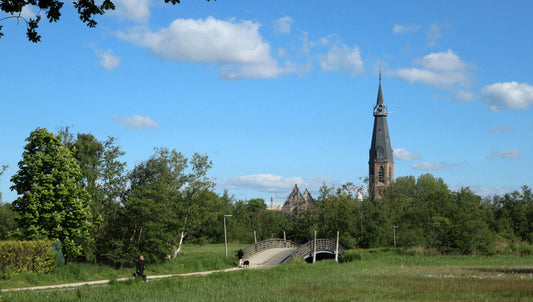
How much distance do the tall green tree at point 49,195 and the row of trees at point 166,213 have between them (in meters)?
0.07

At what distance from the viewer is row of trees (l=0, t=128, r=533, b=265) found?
39188 mm

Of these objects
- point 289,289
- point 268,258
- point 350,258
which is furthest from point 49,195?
point 350,258

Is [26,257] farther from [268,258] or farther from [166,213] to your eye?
[268,258]

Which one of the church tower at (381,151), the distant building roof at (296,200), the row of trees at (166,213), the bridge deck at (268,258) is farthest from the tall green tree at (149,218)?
the church tower at (381,151)

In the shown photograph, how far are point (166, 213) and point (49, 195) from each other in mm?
10884

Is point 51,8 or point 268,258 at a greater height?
point 51,8

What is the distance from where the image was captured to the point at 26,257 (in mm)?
32969

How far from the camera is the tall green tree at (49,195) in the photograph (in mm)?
37969

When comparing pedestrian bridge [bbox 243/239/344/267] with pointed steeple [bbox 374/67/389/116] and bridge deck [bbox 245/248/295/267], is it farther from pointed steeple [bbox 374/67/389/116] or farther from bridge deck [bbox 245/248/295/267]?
pointed steeple [bbox 374/67/389/116]

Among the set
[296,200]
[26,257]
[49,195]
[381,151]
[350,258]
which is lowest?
[350,258]

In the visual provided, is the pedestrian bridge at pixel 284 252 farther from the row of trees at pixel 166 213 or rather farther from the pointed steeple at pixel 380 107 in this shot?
the pointed steeple at pixel 380 107

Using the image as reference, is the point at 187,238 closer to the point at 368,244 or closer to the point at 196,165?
the point at 196,165

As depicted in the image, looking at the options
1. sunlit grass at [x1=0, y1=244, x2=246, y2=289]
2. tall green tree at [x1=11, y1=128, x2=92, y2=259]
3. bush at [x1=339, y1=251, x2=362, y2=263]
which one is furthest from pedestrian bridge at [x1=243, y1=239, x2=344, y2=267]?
tall green tree at [x1=11, y1=128, x2=92, y2=259]

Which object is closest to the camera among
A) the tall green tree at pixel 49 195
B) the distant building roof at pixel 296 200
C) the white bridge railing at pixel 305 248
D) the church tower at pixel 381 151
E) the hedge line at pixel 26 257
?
the hedge line at pixel 26 257
